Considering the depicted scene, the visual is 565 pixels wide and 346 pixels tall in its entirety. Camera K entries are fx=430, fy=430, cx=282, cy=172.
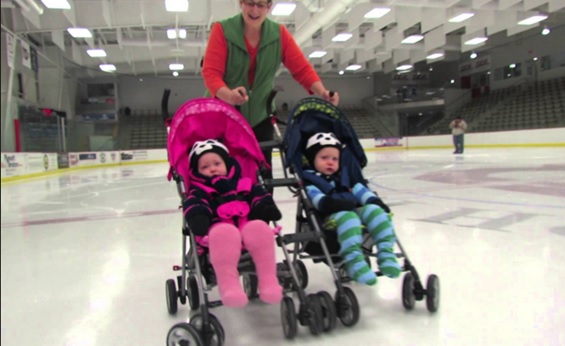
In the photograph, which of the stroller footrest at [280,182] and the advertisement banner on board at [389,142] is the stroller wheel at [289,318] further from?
the advertisement banner on board at [389,142]

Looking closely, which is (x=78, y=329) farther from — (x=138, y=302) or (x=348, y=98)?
(x=348, y=98)

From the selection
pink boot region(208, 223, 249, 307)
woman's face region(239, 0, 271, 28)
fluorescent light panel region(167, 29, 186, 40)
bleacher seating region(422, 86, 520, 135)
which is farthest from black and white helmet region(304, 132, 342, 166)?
bleacher seating region(422, 86, 520, 135)

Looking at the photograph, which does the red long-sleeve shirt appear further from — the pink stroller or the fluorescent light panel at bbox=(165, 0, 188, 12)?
the fluorescent light panel at bbox=(165, 0, 188, 12)

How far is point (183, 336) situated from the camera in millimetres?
1148

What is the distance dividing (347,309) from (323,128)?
84 centimetres

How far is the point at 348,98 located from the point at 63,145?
48.4ft

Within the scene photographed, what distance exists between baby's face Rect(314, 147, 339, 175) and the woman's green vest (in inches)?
13.6

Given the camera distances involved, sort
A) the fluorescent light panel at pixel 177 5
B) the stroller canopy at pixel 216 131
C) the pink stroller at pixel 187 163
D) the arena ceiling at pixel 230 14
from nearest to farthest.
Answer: the pink stroller at pixel 187 163
the stroller canopy at pixel 216 131
the fluorescent light panel at pixel 177 5
the arena ceiling at pixel 230 14

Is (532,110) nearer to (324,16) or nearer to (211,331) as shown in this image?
(324,16)

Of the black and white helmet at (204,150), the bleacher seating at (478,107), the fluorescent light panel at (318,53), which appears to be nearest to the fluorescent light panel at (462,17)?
the fluorescent light panel at (318,53)

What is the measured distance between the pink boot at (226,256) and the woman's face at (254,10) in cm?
88

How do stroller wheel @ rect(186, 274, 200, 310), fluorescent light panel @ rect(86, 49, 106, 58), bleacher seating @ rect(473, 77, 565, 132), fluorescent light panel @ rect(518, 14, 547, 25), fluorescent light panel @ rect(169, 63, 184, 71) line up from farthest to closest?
fluorescent light panel @ rect(169, 63, 184, 71) → fluorescent light panel @ rect(86, 49, 106, 58) → bleacher seating @ rect(473, 77, 565, 132) → fluorescent light panel @ rect(518, 14, 547, 25) → stroller wheel @ rect(186, 274, 200, 310)

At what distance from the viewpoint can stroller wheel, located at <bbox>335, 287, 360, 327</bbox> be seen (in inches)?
51.7

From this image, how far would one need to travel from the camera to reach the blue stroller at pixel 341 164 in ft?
4.79
